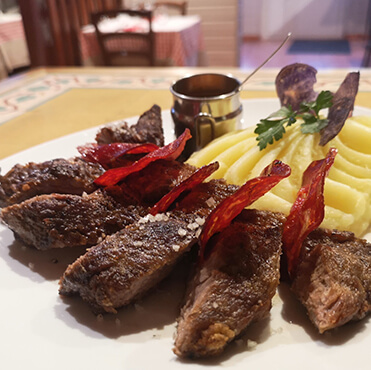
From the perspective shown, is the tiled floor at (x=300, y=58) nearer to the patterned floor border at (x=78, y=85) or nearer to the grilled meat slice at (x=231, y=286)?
the patterned floor border at (x=78, y=85)

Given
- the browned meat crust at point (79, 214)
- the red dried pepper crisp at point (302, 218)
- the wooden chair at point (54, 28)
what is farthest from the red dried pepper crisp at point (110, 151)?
the wooden chair at point (54, 28)

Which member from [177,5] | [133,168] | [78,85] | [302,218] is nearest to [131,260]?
[133,168]

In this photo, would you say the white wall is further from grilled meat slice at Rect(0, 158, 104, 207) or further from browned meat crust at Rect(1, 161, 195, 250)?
browned meat crust at Rect(1, 161, 195, 250)

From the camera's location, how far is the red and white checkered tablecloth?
7.73m

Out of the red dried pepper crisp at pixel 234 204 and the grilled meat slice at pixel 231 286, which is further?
the red dried pepper crisp at pixel 234 204

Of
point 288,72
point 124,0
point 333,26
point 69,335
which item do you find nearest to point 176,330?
point 69,335

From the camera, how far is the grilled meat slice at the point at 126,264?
1626mm

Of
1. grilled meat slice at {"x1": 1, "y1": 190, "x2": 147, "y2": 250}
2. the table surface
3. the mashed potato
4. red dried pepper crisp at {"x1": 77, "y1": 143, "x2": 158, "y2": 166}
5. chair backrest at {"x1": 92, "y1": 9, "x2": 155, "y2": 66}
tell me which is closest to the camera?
grilled meat slice at {"x1": 1, "y1": 190, "x2": 147, "y2": 250}

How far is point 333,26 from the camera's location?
15062mm

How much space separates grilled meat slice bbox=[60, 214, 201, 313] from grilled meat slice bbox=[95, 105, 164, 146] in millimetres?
922

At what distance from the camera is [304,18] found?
1536 centimetres

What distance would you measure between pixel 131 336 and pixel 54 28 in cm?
919

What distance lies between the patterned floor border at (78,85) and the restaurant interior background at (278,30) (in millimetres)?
5017

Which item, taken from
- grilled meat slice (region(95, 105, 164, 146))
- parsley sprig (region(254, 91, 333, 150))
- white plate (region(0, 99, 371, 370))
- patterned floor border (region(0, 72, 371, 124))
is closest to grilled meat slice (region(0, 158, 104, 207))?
grilled meat slice (region(95, 105, 164, 146))
